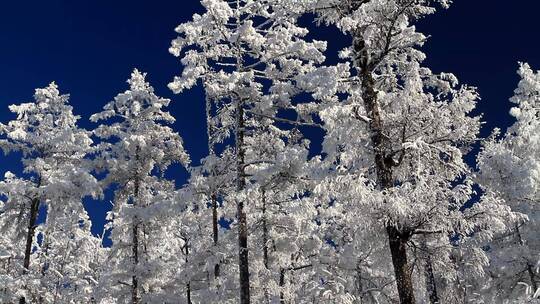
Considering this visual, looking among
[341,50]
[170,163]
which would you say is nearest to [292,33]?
[341,50]

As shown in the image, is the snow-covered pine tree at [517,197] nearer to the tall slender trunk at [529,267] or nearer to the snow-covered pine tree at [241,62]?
the tall slender trunk at [529,267]

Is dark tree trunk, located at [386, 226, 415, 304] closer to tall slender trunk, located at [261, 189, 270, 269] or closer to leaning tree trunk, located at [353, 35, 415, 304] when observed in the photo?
leaning tree trunk, located at [353, 35, 415, 304]

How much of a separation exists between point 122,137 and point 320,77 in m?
12.9

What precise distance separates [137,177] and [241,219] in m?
7.16

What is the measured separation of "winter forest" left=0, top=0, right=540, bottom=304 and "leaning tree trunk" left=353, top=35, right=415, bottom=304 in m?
0.05

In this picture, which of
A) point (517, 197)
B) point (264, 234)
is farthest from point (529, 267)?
point (264, 234)

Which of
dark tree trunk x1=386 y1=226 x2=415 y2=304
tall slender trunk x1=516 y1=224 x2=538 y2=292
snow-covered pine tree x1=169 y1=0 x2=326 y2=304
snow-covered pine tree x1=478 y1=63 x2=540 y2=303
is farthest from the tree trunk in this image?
tall slender trunk x1=516 y1=224 x2=538 y2=292

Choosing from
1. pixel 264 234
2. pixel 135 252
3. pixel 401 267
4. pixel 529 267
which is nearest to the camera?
pixel 401 267

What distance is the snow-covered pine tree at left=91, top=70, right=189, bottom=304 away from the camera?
21.6 m

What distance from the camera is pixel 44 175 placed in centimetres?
2020

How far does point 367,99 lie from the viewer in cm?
1343

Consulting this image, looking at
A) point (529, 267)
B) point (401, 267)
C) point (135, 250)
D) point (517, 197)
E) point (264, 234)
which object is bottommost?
point (401, 267)

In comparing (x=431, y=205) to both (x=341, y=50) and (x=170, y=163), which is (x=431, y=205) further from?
(x=170, y=163)

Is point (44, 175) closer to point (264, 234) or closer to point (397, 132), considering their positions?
point (264, 234)
